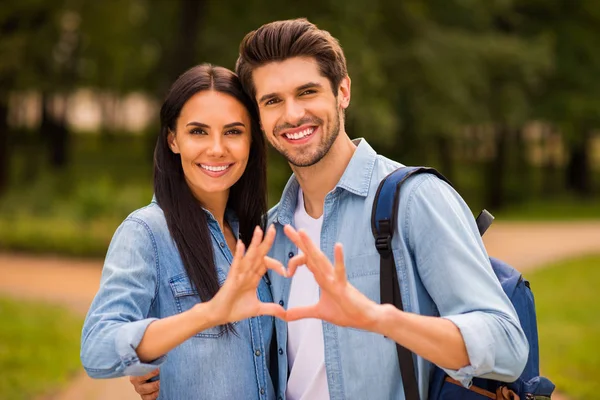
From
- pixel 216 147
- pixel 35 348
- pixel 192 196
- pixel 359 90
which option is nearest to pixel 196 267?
pixel 192 196

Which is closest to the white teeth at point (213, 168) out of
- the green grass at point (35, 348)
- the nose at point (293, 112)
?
the nose at point (293, 112)

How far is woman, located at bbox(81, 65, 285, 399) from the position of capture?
7.34 feet

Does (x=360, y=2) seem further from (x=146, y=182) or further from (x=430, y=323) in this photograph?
(x=430, y=323)

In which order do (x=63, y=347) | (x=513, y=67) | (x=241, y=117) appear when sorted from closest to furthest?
(x=241, y=117) → (x=63, y=347) → (x=513, y=67)

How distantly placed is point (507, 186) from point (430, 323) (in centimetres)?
2891

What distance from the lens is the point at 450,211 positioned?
2473 millimetres

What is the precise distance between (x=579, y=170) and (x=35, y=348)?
2658cm

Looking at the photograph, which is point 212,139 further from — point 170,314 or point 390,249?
point 390,249

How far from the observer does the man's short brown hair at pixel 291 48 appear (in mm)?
2855

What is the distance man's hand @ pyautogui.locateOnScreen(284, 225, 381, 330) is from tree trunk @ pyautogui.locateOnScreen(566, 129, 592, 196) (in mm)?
28456

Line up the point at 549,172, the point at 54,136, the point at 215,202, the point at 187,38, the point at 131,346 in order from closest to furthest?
the point at 131,346 → the point at 215,202 → the point at 187,38 → the point at 54,136 → the point at 549,172

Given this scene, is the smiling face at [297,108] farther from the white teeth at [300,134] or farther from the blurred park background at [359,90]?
the blurred park background at [359,90]

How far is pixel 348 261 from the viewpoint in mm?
2637

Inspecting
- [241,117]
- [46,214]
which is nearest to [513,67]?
[46,214]
